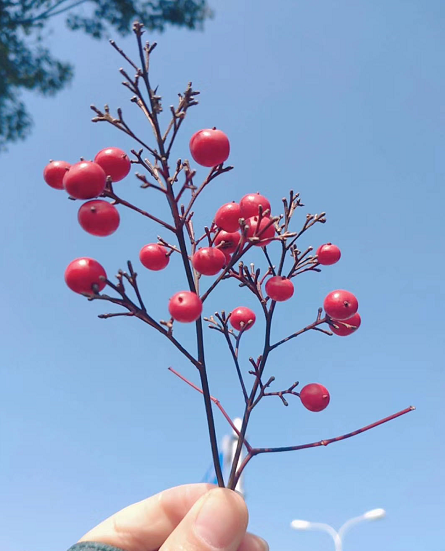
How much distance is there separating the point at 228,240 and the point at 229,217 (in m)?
0.12

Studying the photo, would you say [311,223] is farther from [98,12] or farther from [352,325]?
[98,12]

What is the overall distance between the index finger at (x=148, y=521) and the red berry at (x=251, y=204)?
171cm

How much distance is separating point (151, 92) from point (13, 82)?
31.4 feet

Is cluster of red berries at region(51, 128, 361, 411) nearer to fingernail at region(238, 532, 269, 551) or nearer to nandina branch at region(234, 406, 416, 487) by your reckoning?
nandina branch at region(234, 406, 416, 487)

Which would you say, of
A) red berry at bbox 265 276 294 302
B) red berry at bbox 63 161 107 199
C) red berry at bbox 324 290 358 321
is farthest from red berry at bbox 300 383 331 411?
red berry at bbox 63 161 107 199

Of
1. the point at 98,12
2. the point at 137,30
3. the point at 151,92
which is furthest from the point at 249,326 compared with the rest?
the point at 98,12

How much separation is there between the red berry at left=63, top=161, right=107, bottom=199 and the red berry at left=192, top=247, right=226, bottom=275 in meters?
0.49

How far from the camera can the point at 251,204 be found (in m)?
2.10

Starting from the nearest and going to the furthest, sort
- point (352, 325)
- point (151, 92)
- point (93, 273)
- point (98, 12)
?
point (93, 273) → point (151, 92) → point (352, 325) → point (98, 12)

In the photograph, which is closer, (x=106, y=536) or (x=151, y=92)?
(x=151, y=92)

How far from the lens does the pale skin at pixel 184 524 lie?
2100 mm

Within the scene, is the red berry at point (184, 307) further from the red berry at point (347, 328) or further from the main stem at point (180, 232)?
the red berry at point (347, 328)

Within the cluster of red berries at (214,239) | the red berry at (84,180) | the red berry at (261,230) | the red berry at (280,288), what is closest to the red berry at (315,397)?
the cluster of red berries at (214,239)

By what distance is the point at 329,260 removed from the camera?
7.83ft
